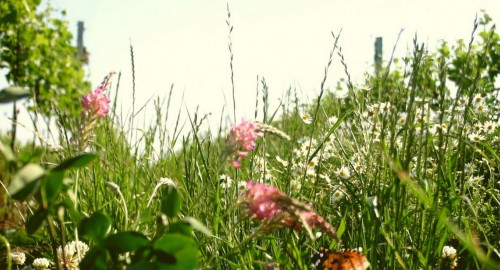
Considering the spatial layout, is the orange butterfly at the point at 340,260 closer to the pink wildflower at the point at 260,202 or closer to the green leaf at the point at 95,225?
the pink wildflower at the point at 260,202

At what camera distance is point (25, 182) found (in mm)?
1013

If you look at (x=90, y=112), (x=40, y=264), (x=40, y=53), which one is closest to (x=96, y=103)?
(x=90, y=112)

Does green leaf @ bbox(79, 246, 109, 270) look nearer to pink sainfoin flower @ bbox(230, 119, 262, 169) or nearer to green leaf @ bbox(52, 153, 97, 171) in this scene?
green leaf @ bbox(52, 153, 97, 171)

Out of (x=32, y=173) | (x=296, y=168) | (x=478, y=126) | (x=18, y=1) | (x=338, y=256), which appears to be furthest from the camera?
(x=18, y=1)

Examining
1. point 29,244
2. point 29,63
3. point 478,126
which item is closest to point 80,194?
point 29,244

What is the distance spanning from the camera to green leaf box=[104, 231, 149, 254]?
3.93ft

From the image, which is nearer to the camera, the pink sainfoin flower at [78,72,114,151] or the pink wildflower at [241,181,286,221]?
the pink wildflower at [241,181,286,221]

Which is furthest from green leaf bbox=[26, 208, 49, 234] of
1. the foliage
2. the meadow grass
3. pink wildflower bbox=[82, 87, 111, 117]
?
the foliage

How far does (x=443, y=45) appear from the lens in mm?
7145

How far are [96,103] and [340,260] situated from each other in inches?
24.4

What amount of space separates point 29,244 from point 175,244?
1.62 m

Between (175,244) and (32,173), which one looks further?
(175,244)

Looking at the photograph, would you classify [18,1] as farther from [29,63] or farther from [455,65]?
[455,65]

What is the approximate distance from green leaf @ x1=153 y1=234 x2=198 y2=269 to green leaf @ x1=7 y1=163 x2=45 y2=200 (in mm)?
225
